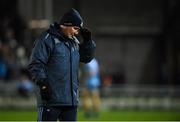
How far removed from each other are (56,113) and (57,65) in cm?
57

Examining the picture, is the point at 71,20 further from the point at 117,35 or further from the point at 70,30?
the point at 117,35

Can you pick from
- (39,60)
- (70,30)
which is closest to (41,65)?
(39,60)

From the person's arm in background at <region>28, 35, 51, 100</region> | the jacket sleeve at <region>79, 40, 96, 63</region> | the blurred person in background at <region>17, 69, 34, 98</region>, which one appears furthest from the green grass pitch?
the person's arm in background at <region>28, 35, 51, 100</region>

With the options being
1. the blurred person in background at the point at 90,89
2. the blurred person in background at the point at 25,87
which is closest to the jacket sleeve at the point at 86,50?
the blurred person in background at the point at 90,89

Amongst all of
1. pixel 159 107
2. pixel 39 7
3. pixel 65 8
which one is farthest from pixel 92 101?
pixel 65 8

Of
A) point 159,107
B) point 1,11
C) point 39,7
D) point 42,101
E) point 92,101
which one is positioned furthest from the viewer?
point 1,11

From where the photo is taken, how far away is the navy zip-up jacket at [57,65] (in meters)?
10.1

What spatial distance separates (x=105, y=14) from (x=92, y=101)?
12375 mm

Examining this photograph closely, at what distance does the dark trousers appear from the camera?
10.2 meters

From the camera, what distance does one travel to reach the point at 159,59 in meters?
36.3

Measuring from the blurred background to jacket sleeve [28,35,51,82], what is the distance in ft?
64.2

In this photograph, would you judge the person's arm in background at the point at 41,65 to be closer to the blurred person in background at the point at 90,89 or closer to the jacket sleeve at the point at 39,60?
the jacket sleeve at the point at 39,60

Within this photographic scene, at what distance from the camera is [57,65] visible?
1020cm

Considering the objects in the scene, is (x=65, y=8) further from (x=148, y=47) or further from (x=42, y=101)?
(x=42, y=101)
